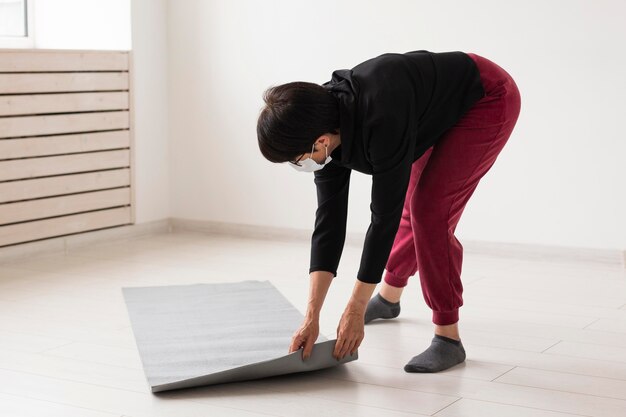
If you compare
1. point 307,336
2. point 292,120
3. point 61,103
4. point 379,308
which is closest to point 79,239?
point 61,103

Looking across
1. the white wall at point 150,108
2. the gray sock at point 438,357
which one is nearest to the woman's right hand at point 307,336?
the gray sock at point 438,357

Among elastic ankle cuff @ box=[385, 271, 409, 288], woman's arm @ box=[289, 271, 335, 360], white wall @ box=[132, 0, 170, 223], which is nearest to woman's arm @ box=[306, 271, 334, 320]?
woman's arm @ box=[289, 271, 335, 360]

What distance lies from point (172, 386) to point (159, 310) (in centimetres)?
85

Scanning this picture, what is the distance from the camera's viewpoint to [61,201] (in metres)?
4.14

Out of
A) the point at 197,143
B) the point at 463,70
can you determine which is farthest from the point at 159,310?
the point at 197,143

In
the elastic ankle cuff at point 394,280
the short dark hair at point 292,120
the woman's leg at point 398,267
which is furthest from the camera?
the elastic ankle cuff at point 394,280

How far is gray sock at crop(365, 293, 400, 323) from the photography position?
291 centimetres

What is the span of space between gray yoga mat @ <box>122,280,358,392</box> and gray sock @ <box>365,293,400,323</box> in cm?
22

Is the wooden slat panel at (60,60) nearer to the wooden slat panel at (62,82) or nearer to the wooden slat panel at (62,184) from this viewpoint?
the wooden slat panel at (62,82)

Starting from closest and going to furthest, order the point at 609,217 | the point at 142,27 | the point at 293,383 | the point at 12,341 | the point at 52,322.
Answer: the point at 293,383
the point at 12,341
the point at 52,322
the point at 609,217
the point at 142,27

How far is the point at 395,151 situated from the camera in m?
2.10

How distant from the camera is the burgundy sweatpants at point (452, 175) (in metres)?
2.36

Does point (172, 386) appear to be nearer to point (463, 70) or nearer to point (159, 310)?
point (159, 310)

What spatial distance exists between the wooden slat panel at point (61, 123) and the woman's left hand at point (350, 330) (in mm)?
2155
